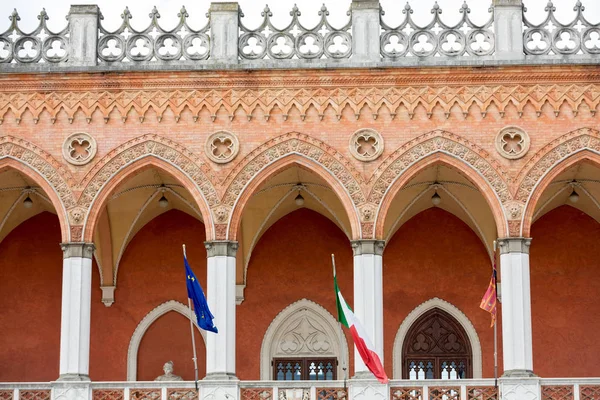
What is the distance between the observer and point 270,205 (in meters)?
24.2

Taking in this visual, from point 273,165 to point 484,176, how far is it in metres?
3.39

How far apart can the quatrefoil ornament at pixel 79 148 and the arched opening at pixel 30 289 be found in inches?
84.8

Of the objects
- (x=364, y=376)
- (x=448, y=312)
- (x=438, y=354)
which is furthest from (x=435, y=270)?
(x=364, y=376)

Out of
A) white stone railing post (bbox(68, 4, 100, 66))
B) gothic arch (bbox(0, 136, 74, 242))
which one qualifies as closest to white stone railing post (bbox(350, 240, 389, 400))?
gothic arch (bbox(0, 136, 74, 242))

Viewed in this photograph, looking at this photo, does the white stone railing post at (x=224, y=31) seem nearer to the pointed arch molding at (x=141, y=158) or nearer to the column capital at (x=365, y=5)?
the pointed arch molding at (x=141, y=158)

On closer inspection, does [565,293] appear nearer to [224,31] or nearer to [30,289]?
[224,31]

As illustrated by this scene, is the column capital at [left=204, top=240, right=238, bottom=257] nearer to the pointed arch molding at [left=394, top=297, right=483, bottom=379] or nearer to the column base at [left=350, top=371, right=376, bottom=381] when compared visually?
the column base at [left=350, top=371, right=376, bottom=381]

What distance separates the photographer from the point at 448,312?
2444 centimetres

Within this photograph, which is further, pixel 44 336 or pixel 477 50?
pixel 44 336

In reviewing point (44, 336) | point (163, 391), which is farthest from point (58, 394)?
point (44, 336)

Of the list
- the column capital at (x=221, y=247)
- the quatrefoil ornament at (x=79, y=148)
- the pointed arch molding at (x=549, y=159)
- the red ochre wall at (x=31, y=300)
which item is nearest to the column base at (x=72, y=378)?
the column capital at (x=221, y=247)

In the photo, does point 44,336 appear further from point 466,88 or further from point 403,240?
point 466,88

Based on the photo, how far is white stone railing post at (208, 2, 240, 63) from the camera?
2242 cm

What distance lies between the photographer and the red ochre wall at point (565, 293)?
2402 centimetres
